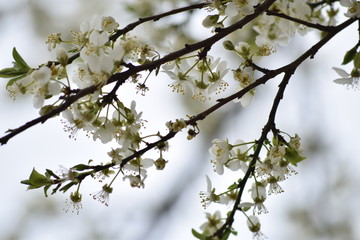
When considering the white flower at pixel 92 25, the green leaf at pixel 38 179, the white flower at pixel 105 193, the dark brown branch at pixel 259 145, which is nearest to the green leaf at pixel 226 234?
the dark brown branch at pixel 259 145

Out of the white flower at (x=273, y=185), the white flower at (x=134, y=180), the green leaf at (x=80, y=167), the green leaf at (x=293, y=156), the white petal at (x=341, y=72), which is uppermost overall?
the white petal at (x=341, y=72)

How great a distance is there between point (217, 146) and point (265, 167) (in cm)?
11

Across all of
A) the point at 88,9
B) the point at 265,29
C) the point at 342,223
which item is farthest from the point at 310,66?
the point at 265,29

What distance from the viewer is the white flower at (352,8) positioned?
3.17ft

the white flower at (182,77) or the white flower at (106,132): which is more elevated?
the white flower at (182,77)

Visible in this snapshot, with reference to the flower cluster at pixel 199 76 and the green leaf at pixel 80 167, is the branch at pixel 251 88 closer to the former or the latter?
the green leaf at pixel 80 167

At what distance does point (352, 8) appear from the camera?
3.22 feet

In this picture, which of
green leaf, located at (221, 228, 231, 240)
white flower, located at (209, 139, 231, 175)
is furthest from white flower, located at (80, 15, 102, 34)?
green leaf, located at (221, 228, 231, 240)

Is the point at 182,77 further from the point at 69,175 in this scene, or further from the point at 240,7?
the point at 69,175

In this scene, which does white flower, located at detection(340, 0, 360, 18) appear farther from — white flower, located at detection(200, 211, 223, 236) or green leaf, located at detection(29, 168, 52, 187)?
green leaf, located at detection(29, 168, 52, 187)

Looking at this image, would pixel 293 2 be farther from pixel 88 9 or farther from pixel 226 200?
pixel 88 9

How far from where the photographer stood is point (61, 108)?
726mm

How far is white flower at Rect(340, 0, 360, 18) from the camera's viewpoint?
0.97 metres

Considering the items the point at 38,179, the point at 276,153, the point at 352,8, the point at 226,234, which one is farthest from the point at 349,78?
the point at 38,179
